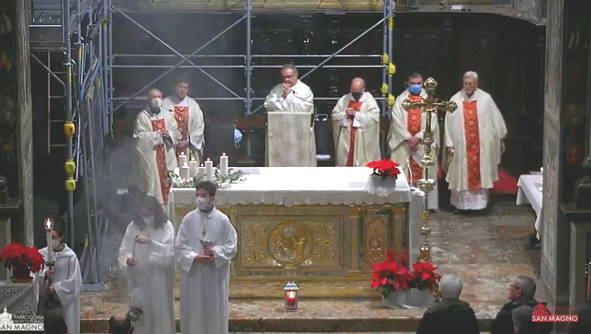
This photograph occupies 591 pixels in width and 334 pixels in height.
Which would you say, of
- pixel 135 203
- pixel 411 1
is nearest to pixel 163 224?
pixel 135 203

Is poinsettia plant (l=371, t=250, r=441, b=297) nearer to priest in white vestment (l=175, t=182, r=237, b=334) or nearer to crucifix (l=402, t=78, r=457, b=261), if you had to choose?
crucifix (l=402, t=78, r=457, b=261)

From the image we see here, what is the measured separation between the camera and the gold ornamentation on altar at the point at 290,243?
55.8 feet

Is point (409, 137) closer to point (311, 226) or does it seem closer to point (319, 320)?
point (311, 226)

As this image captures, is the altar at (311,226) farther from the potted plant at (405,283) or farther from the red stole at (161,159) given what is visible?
the red stole at (161,159)

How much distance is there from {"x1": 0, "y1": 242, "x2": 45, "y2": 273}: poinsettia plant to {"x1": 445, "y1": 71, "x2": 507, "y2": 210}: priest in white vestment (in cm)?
845

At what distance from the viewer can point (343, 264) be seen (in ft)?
56.1

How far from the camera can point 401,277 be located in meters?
16.3

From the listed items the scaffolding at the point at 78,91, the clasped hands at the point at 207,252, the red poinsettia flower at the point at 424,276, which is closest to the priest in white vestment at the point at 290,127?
the scaffolding at the point at 78,91

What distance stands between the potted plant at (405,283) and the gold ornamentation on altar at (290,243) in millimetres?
976

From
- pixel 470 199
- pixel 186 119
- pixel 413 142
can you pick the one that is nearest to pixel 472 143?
pixel 470 199

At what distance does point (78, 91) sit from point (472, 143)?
6.18 m

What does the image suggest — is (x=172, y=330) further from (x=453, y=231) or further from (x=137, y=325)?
(x=453, y=231)

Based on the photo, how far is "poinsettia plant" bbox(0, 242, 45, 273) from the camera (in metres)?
13.8

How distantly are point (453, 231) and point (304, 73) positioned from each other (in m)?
3.95
